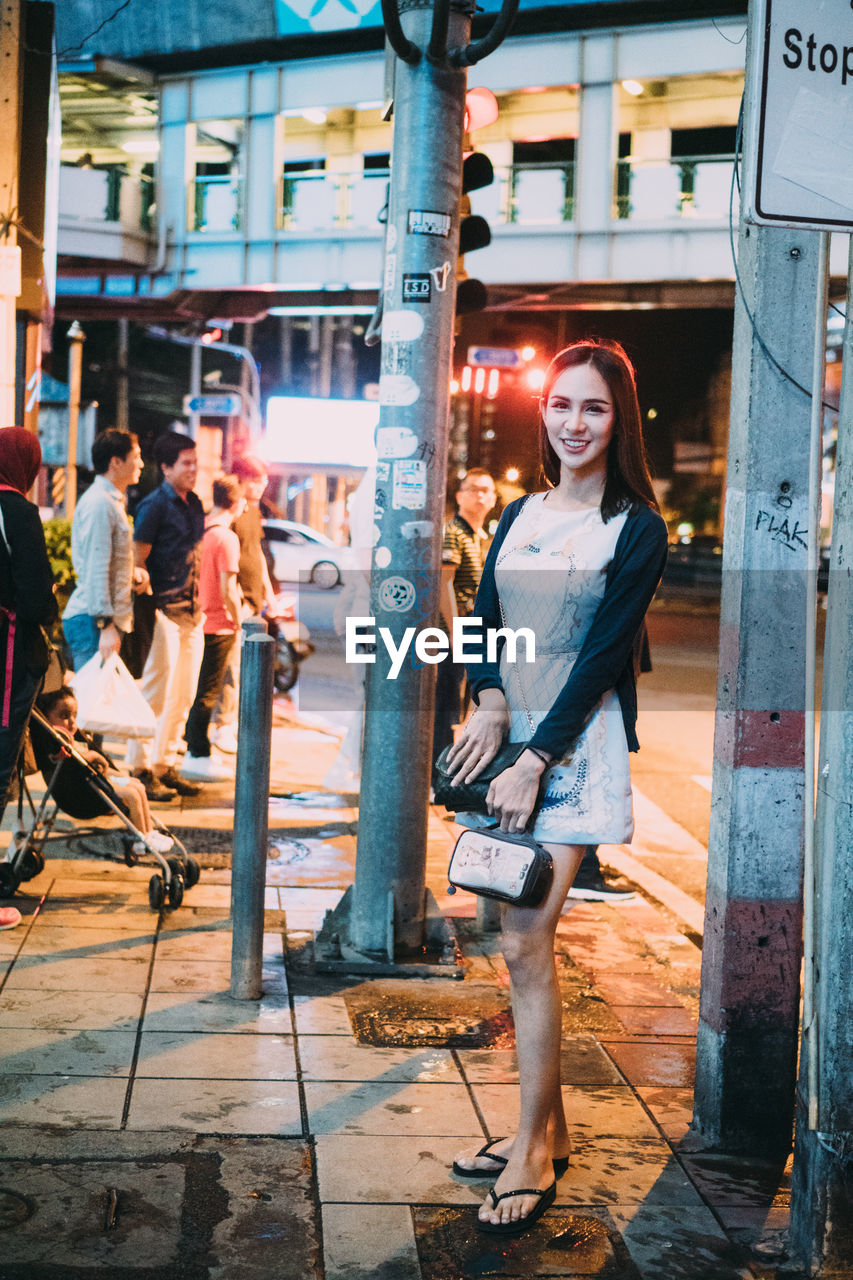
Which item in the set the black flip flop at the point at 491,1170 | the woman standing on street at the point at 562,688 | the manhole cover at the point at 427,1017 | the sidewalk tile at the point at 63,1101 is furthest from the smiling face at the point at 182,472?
the black flip flop at the point at 491,1170

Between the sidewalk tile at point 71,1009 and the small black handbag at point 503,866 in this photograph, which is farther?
the sidewalk tile at point 71,1009

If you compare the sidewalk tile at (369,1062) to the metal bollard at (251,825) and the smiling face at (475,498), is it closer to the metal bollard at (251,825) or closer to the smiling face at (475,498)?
the metal bollard at (251,825)

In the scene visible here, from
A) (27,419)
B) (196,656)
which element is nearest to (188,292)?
(27,419)

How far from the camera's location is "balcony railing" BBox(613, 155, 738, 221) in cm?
2553

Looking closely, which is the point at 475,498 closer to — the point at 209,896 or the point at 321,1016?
the point at 209,896

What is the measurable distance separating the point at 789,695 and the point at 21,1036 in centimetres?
254

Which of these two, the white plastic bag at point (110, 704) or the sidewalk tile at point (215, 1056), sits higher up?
the white plastic bag at point (110, 704)

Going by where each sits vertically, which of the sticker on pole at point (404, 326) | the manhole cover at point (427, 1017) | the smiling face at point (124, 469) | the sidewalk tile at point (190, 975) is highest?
the sticker on pole at point (404, 326)

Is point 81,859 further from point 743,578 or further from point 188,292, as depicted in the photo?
point 188,292

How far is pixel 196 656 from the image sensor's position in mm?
8602

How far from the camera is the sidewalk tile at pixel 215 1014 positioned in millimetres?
4453

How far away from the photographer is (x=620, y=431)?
342 centimetres

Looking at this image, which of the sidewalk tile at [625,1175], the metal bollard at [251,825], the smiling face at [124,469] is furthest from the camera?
the smiling face at [124,469]

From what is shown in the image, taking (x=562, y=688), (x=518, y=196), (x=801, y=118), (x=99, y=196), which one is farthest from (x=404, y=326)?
(x=99, y=196)
